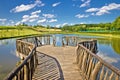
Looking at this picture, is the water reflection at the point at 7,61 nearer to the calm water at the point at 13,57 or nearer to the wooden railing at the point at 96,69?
the calm water at the point at 13,57

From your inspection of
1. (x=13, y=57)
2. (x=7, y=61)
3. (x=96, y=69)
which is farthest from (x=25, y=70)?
(x=13, y=57)

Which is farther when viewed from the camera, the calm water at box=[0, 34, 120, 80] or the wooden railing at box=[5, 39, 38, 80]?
the calm water at box=[0, 34, 120, 80]

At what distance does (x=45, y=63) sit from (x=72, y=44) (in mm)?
13535

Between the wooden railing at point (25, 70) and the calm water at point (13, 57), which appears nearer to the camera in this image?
the wooden railing at point (25, 70)

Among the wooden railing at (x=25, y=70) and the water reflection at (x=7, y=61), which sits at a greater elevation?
the wooden railing at (x=25, y=70)

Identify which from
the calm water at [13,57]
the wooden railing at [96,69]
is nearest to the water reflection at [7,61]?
the calm water at [13,57]

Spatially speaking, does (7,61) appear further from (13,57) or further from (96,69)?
(96,69)

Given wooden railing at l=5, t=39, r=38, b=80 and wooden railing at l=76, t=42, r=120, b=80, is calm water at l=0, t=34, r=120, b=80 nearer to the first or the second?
wooden railing at l=5, t=39, r=38, b=80

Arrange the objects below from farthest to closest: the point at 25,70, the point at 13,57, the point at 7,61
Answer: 1. the point at 13,57
2. the point at 7,61
3. the point at 25,70

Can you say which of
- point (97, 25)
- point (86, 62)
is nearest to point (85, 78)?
point (86, 62)

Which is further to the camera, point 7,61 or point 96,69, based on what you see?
point 7,61

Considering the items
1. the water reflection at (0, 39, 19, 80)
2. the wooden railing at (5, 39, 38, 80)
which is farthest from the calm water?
the wooden railing at (5, 39, 38, 80)

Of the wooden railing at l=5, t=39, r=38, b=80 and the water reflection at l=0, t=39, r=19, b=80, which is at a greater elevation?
the wooden railing at l=5, t=39, r=38, b=80

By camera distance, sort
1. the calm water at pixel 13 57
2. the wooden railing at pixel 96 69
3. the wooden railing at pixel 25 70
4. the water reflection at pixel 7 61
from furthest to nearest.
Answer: the calm water at pixel 13 57 → the water reflection at pixel 7 61 → the wooden railing at pixel 96 69 → the wooden railing at pixel 25 70
